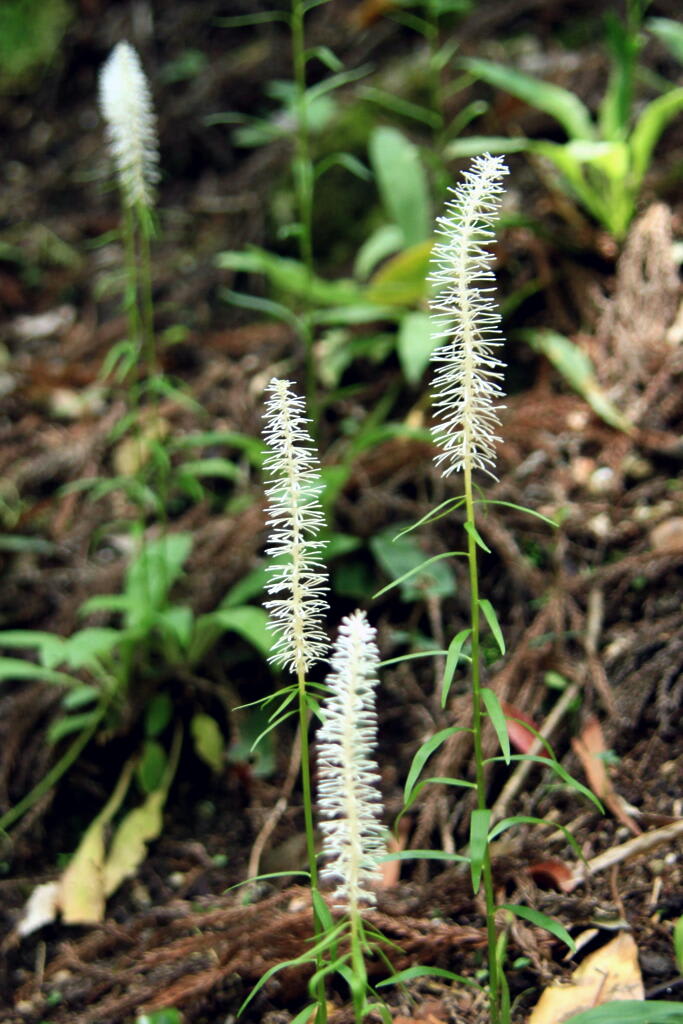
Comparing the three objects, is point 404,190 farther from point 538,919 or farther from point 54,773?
point 538,919

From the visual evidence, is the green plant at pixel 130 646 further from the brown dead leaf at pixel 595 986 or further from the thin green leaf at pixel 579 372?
the thin green leaf at pixel 579 372

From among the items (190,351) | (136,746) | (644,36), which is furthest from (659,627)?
(644,36)

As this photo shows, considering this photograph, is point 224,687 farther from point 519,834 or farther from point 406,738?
point 519,834

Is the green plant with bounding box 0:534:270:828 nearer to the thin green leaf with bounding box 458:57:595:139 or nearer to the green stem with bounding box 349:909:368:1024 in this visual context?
the green stem with bounding box 349:909:368:1024

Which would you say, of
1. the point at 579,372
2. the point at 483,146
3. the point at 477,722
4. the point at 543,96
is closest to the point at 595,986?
the point at 477,722

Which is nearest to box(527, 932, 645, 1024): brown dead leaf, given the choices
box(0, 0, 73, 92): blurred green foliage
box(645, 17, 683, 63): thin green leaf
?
box(645, 17, 683, 63): thin green leaf

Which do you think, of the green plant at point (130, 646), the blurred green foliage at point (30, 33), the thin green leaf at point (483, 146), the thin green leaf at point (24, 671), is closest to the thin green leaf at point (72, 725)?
the green plant at point (130, 646)
